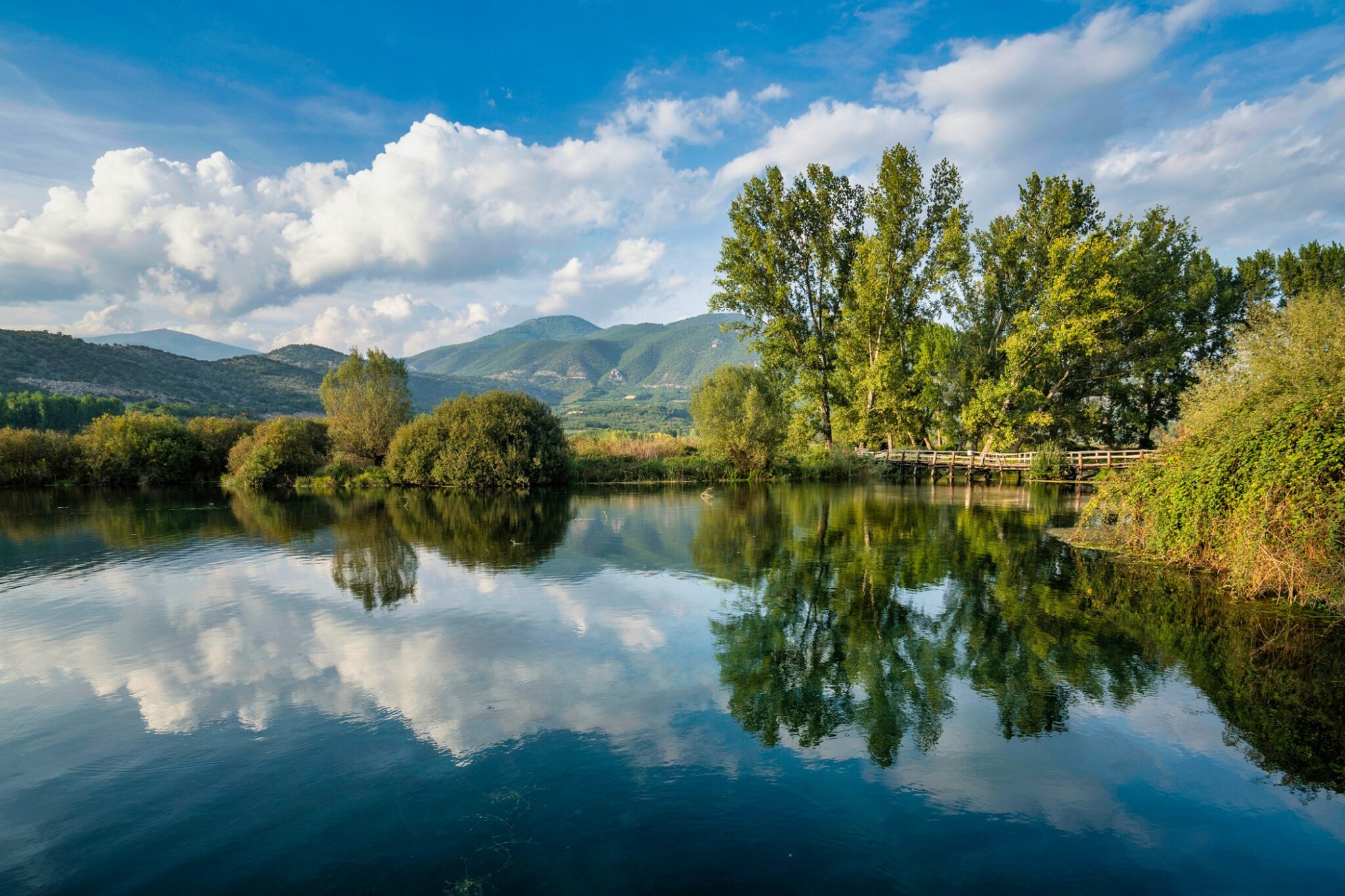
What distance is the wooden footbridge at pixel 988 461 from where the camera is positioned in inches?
1252

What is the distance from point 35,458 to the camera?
3466 centimetres

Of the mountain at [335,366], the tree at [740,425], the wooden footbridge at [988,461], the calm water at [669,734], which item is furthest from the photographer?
the mountain at [335,366]

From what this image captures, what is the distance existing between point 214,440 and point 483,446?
19.9 meters

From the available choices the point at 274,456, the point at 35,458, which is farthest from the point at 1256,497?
the point at 35,458

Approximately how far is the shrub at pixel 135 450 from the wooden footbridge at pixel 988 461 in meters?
41.9

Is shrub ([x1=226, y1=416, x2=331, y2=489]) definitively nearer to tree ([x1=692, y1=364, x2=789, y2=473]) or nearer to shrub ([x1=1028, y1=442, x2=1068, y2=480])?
tree ([x1=692, y1=364, x2=789, y2=473])

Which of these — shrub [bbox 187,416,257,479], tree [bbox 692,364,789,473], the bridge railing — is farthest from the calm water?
shrub [bbox 187,416,257,479]

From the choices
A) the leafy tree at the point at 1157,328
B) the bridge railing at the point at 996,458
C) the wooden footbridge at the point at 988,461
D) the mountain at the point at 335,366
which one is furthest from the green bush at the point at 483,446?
the mountain at the point at 335,366

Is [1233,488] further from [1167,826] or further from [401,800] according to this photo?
[401,800]

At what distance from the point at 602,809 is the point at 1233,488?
36.6 feet

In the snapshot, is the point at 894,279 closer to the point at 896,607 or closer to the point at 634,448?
the point at 634,448

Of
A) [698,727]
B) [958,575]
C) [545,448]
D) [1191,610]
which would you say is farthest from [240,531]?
[1191,610]

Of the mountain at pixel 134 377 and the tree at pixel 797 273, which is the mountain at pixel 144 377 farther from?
the tree at pixel 797 273

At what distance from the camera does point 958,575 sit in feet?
39.2
